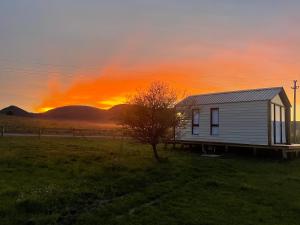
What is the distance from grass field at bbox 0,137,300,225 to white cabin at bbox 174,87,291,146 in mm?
4897

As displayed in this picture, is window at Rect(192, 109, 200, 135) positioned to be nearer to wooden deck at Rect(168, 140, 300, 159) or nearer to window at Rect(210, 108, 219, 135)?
wooden deck at Rect(168, 140, 300, 159)

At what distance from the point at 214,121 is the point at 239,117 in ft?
6.82

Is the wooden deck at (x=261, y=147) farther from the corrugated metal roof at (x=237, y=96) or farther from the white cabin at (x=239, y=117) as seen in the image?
the corrugated metal roof at (x=237, y=96)

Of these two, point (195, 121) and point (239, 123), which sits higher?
point (195, 121)

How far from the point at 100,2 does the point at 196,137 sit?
37.1 feet

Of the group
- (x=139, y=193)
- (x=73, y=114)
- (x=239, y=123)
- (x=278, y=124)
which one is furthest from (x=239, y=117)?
(x=73, y=114)

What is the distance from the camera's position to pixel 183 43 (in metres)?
19.4

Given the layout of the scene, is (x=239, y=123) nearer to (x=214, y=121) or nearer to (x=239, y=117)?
(x=239, y=117)

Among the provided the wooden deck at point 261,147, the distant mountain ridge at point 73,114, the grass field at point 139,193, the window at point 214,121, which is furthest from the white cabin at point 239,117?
the distant mountain ridge at point 73,114

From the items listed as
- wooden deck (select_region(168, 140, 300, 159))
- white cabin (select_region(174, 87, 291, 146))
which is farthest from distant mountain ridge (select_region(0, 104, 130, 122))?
wooden deck (select_region(168, 140, 300, 159))

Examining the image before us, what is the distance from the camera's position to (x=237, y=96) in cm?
2167

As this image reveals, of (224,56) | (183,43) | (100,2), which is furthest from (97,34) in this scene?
(224,56)

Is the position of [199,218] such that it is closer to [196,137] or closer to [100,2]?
[100,2]

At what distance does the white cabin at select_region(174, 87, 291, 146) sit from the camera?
19984mm
